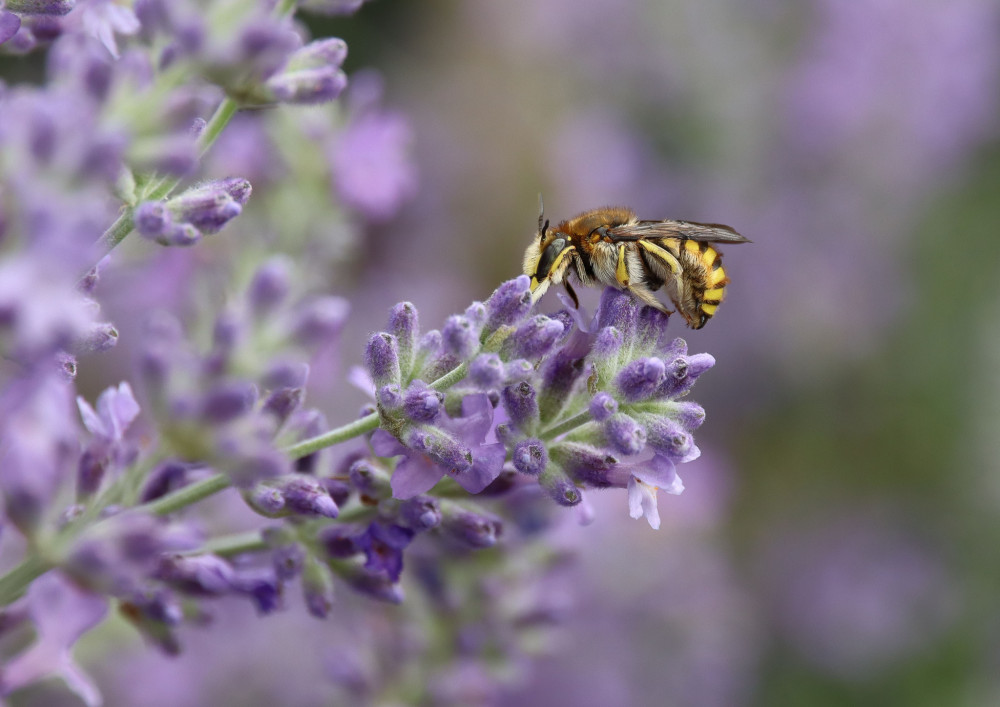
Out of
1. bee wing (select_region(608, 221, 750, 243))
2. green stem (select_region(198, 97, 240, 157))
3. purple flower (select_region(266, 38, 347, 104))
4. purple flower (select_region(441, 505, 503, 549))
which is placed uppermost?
purple flower (select_region(266, 38, 347, 104))

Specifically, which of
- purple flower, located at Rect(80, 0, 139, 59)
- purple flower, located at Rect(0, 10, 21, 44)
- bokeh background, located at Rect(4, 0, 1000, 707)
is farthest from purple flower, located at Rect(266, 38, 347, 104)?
bokeh background, located at Rect(4, 0, 1000, 707)

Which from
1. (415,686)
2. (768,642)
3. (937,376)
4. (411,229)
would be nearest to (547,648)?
(415,686)

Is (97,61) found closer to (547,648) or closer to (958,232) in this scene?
(547,648)

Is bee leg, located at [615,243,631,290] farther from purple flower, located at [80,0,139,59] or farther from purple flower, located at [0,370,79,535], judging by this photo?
purple flower, located at [0,370,79,535]

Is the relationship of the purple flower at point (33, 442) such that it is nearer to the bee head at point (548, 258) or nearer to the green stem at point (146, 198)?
the green stem at point (146, 198)

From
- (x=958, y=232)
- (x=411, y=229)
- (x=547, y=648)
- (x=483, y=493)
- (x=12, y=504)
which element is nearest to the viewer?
(x=12, y=504)

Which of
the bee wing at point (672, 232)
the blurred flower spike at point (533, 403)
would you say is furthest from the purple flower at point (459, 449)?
the bee wing at point (672, 232)

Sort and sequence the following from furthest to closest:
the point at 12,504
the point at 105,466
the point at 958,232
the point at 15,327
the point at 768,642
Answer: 1. the point at 958,232
2. the point at 768,642
3. the point at 105,466
4. the point at 12,504
5. the point at 15,327
